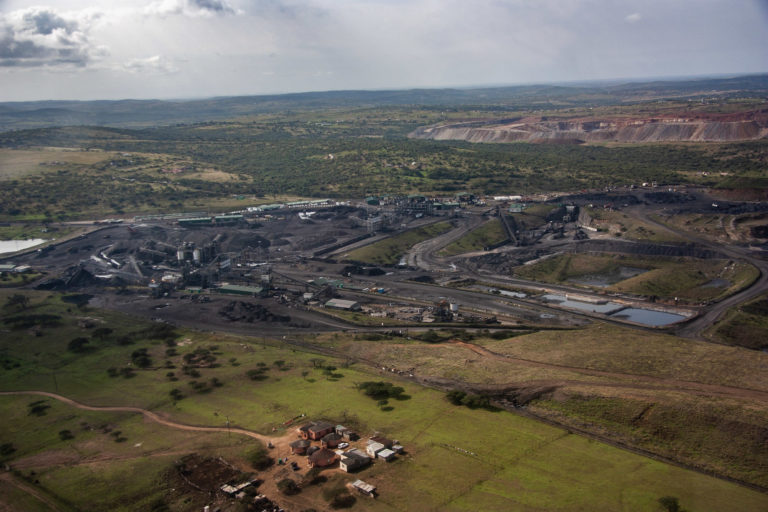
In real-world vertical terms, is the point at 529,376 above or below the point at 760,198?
below

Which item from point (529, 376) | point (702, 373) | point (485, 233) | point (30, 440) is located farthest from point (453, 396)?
point (485, 233)

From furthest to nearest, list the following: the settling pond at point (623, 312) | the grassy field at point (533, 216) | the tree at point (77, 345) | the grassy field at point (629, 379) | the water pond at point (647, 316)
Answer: the grassy field at point (533, 216), the settling pond at point (623, 312), the water pond at point (647, 316), the tree at point (77, 345), the grassy field at point (629, 379)

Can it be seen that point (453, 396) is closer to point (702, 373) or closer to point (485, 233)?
point (702, 373)

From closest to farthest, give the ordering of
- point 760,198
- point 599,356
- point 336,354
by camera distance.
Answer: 1. point 599,356
2. point 336,354
3. point 760,198

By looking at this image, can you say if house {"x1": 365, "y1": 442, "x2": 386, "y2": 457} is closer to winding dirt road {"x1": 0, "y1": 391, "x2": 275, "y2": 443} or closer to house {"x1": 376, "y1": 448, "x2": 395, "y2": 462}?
house {"x1": 376, "y1": 448, "x2": 395, "y2": 462}

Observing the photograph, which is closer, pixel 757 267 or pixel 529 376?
pixel 529 376

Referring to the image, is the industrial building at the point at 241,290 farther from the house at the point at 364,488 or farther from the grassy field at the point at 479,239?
the house at the point at 364,488

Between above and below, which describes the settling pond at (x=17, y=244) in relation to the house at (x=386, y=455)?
above

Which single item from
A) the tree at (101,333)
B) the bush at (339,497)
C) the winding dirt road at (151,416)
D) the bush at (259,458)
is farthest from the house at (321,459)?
the tree at (101,333)
